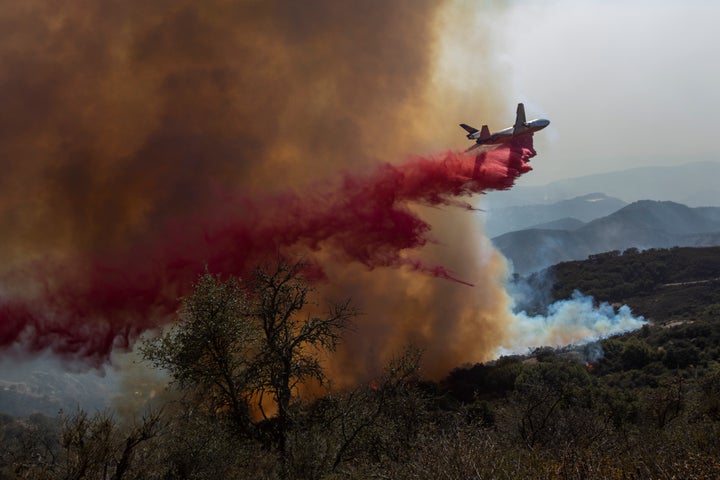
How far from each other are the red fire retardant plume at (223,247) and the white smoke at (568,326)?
127 ft

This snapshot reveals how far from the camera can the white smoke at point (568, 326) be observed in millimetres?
81738

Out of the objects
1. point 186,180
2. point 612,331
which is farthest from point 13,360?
point 612,331

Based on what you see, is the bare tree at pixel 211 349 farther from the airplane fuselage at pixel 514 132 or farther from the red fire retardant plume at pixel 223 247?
the airplane fuselage at pixel 514 132

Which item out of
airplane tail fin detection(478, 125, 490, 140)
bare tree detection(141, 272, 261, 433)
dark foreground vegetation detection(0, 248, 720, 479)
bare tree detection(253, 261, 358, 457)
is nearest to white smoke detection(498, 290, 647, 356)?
dark foreground vegetation detection(0, 248, 720, 479)

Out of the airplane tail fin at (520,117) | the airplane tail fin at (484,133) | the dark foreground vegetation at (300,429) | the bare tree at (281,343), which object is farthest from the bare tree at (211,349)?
the airplane tail fin at (520,117)

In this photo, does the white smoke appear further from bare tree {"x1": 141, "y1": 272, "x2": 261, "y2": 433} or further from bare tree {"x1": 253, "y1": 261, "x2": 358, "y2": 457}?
bare tree {"x1": 141, "y1": 272, "x2": 261, "y2": 433}

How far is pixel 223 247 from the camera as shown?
4566 cm

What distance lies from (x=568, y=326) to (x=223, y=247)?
252 ft

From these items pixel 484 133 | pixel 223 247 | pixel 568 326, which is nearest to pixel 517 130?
pixel 484 133

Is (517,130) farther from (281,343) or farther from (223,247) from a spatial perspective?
(281,343)

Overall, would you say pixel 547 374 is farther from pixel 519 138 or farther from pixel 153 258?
pixel 153 258

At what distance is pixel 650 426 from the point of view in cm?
3056

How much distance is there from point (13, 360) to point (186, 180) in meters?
23.0

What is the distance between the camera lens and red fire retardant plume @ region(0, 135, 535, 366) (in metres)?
40.2
